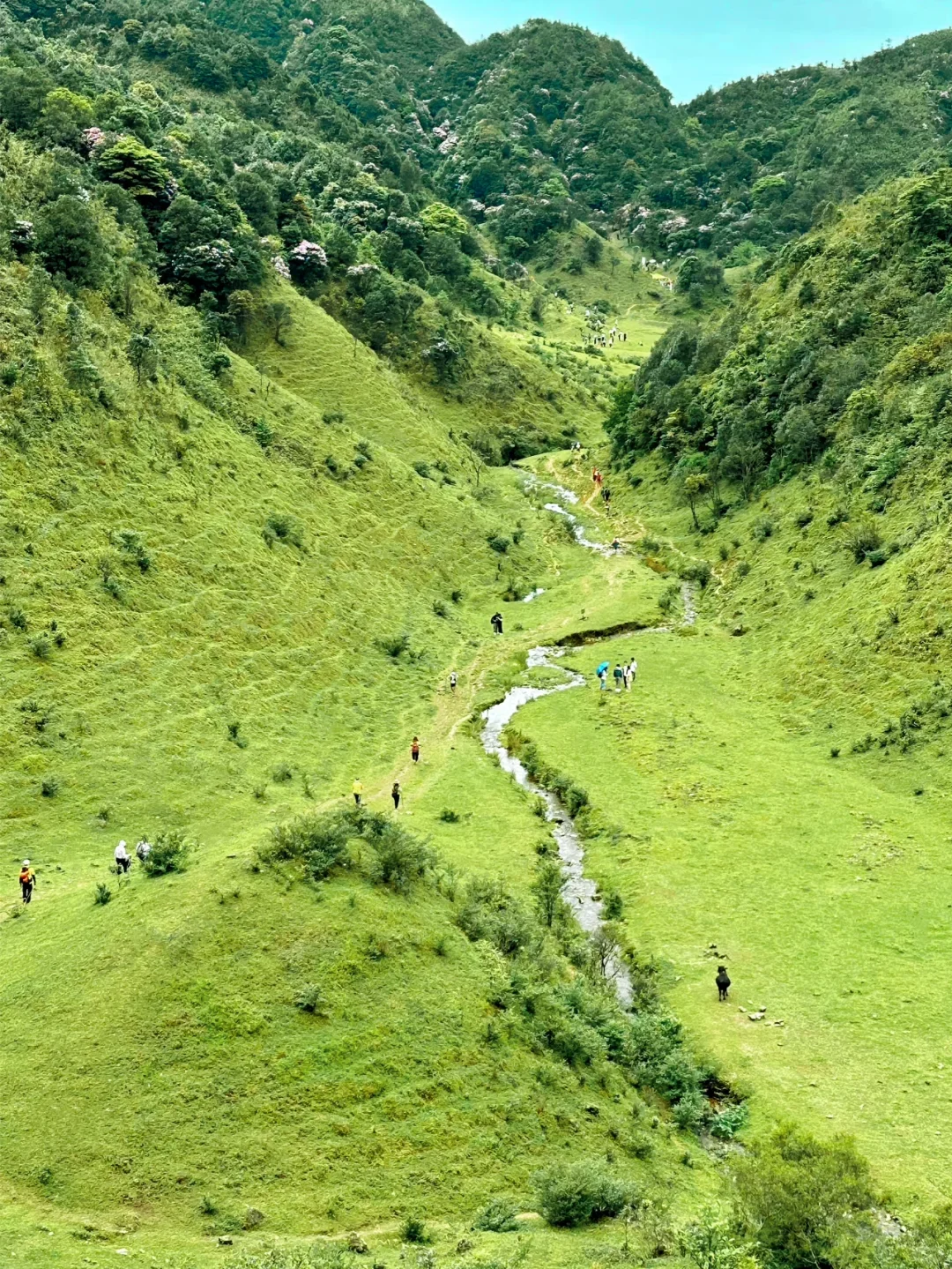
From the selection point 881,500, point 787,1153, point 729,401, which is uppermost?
point 729,401

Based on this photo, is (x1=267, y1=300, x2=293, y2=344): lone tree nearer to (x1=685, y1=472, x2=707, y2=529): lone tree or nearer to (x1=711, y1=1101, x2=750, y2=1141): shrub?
(x1=685, y1=472, x2=707, y2=529): lone tree

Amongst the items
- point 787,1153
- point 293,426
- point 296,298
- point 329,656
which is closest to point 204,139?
point 296,298

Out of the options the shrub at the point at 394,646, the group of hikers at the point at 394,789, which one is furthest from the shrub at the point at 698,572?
the group of hikers at the point at 394,789

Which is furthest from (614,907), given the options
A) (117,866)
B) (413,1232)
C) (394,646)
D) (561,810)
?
(394,646)

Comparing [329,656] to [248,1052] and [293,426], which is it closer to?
[293,426]

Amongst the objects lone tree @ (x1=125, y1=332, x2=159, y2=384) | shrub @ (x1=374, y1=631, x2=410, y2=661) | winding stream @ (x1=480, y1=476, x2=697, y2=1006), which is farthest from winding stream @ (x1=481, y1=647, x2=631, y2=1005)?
lone tree @ (x1=125, y1=332, x2=159, y2=384)

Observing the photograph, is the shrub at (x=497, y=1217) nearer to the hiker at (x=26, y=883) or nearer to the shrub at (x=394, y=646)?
the hiker at (x=26, y=883)
